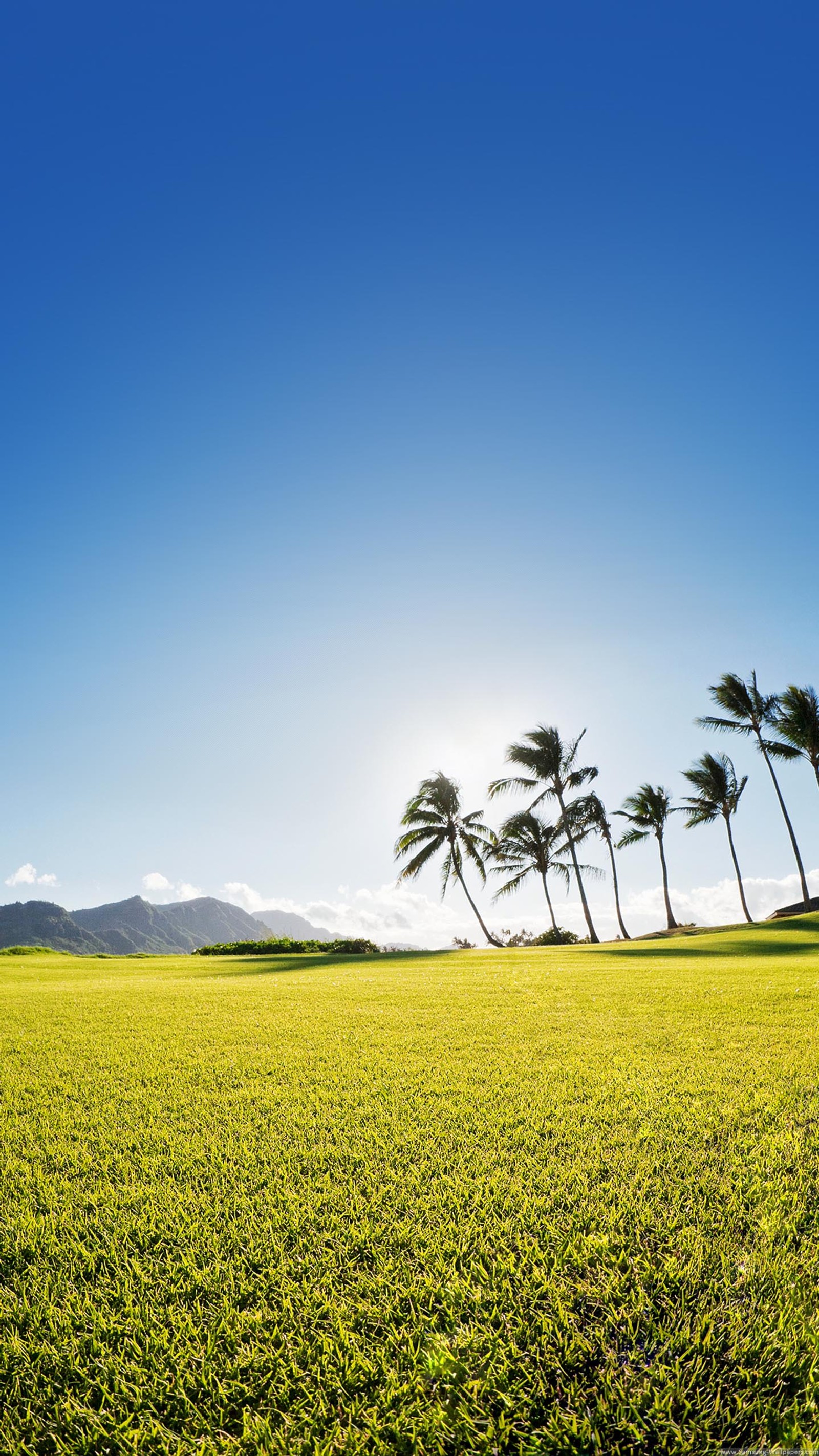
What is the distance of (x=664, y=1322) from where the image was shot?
66.7 inches

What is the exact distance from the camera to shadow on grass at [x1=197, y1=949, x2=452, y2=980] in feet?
46.2

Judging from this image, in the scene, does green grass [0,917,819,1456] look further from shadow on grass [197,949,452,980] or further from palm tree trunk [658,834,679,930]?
palm tree trunk [658,834,679,930]

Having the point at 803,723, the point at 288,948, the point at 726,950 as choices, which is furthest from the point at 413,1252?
the point at 803,723

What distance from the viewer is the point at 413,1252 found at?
77.6 inches

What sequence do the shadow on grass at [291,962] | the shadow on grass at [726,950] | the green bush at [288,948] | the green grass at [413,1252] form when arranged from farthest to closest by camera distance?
the green bush at [288,948] < the shadow on grass at [726,950] < the shadow on grass at [291,962] < the green grass at [413,1252]

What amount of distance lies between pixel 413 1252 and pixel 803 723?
3744 cm

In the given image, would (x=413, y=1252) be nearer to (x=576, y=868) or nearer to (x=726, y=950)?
(x=726, y=950)

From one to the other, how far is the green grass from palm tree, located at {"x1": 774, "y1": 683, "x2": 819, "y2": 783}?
33927mm

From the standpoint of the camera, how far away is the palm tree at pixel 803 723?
32.5 meters

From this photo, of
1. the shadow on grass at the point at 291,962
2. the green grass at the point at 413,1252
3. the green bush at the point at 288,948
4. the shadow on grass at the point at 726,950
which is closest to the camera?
the green grass at the point at 413,1252

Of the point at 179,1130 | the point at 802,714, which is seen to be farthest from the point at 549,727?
the point at 179,1130

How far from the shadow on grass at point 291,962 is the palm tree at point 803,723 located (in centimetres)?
2331

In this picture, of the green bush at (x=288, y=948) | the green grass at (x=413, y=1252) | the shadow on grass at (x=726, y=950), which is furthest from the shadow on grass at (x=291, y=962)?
the green grass at (x=413, y=1252)

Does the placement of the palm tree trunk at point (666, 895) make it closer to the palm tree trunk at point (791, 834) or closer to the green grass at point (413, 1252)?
the palm tree trunk at point (791, 834)
